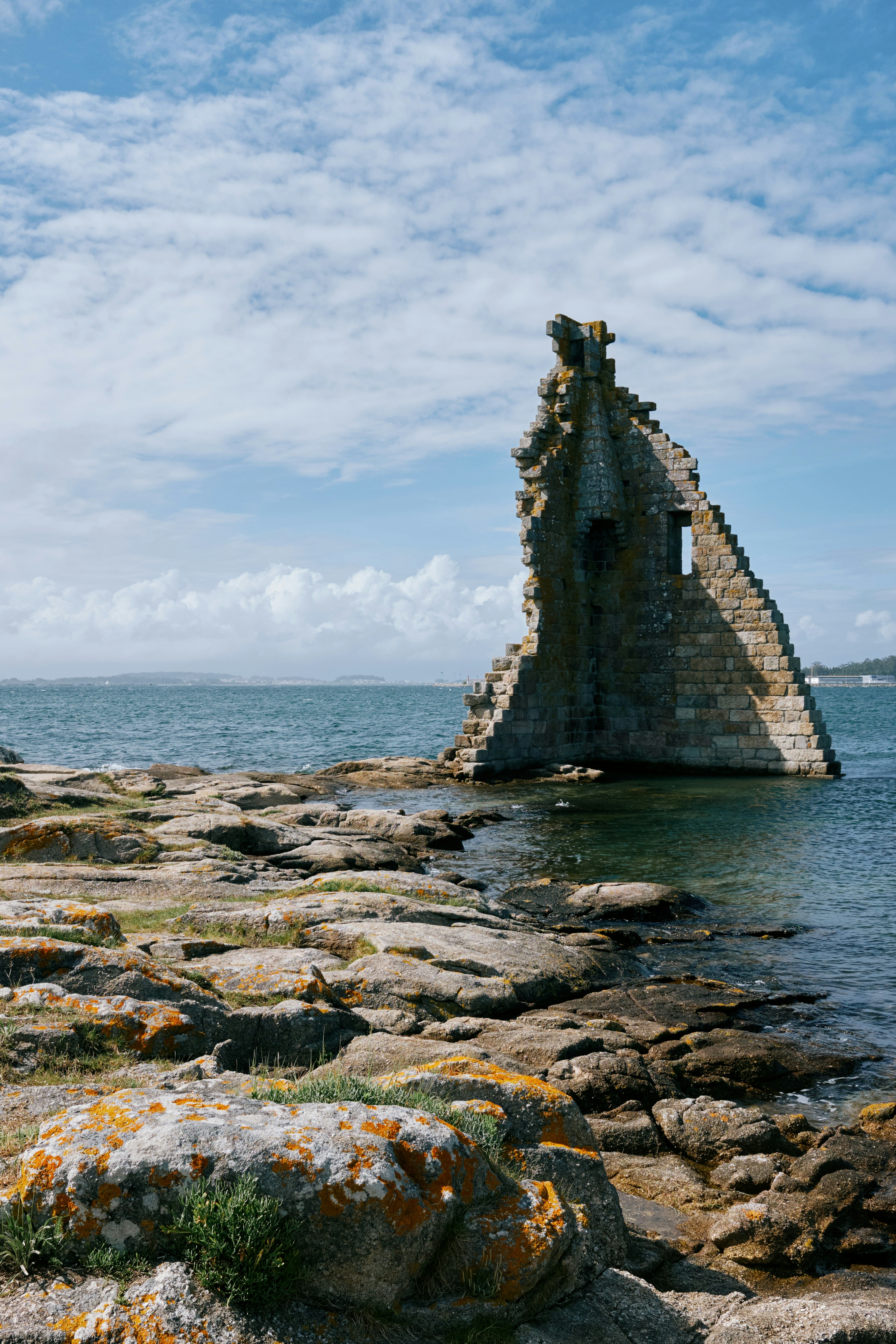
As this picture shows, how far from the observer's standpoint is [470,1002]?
8086 mm

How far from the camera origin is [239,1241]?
132 inches

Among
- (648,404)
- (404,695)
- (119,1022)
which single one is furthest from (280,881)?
(404,695)

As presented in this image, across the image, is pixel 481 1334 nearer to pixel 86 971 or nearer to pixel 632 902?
pixel 86 971

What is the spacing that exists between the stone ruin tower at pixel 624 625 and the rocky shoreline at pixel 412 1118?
1702 cm

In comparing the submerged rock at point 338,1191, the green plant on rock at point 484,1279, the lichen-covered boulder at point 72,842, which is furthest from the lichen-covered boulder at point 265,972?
the lichen-covered boulder at point 72,842

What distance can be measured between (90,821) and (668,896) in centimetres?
789

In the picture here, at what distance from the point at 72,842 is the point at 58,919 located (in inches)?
215

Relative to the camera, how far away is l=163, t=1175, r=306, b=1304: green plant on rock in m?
3.32

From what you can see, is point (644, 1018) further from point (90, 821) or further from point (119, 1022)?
point (90, 821)

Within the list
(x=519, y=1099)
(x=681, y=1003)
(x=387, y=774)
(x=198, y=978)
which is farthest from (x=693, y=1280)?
(x=387, y=774)

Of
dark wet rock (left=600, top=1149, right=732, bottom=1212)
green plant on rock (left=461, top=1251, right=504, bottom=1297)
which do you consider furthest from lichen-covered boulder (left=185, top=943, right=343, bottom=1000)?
green plant on rock (left=461, top=1251, right=504, bottom=1297)

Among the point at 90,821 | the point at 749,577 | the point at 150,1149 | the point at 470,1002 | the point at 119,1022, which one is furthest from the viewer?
the point at 749,577

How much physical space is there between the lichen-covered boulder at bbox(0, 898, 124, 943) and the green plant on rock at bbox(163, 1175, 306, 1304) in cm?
395

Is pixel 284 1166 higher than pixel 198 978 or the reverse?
higher
